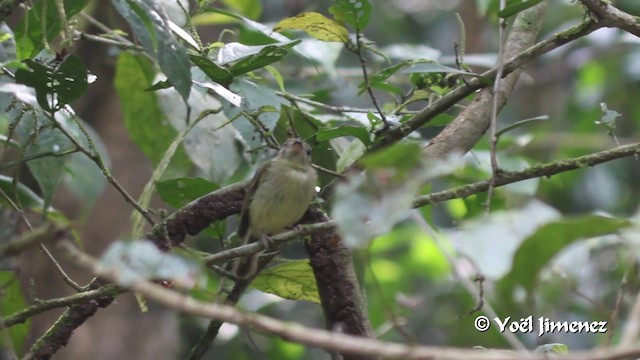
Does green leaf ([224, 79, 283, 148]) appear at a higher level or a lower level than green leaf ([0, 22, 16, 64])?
lower

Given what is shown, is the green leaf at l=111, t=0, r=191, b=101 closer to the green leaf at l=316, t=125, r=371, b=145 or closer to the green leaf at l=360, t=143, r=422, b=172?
the green leaf at l=316, t=125, r=371, b=145

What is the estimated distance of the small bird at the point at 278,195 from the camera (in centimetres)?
257

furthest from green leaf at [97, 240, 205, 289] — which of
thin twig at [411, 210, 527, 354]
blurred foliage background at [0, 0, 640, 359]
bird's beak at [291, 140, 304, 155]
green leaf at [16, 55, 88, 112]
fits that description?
bird's beak at [291, 140, 304, 155]

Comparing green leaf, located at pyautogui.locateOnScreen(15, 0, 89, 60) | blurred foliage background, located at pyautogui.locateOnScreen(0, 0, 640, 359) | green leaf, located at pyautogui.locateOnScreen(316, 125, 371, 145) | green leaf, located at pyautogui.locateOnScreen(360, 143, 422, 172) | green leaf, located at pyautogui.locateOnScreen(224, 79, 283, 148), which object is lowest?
blurred foliage background, located at pyautogui.locateOnScreen(0, 0, 640, 359)

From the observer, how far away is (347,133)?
7.63 ft

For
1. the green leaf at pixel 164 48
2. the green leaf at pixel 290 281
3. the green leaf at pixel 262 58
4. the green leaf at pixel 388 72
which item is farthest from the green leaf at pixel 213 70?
the green leaf at pixel 290 281

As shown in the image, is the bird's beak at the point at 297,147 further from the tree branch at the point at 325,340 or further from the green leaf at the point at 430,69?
the tree branch at the point at 325,340

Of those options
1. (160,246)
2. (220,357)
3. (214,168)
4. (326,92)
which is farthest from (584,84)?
(160,246)

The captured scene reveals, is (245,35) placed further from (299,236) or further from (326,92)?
(299,236)

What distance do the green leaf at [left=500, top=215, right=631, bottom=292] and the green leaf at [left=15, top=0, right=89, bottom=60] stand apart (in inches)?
49.2

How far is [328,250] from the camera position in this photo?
8.04 feet

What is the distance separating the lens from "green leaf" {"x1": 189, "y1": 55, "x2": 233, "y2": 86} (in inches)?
86.8

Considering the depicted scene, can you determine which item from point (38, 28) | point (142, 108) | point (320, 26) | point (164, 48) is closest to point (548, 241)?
point (164, 48)

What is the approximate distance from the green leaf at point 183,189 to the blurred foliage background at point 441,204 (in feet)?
0.05
